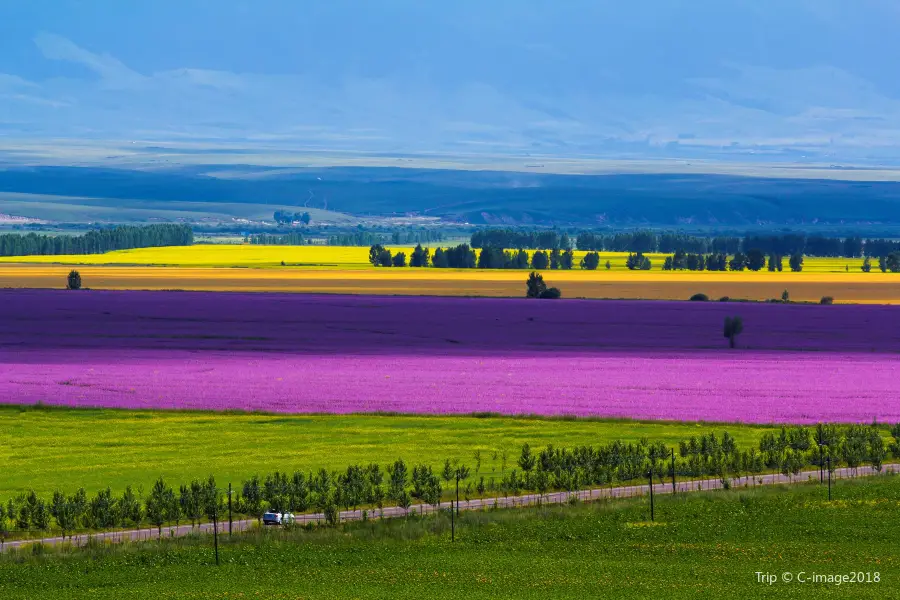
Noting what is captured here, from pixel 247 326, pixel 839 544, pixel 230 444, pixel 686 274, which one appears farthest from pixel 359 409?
pixel 686 274

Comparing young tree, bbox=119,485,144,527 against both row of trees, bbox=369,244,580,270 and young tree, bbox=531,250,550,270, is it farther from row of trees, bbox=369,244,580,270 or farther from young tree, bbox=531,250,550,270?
young tree, bbox=531,250,550,270

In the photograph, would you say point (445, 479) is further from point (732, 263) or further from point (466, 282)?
point (732, 263)

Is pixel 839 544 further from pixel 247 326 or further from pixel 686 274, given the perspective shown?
pixel 686 274

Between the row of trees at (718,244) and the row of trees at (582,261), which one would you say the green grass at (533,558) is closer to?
the row of trees at (582,261)

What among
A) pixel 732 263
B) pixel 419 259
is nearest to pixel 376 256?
pixel 419 259

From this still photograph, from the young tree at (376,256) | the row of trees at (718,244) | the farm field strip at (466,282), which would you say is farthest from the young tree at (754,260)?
the young tree at (376,256)

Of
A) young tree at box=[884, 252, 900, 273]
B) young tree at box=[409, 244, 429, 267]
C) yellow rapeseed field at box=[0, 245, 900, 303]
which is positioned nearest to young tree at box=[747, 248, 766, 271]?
yellow rapeseed field at box=[0, 245, 900, 303]
